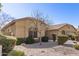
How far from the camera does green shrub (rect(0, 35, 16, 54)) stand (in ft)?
27.5

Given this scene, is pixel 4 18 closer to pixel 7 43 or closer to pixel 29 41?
pixel 7 43

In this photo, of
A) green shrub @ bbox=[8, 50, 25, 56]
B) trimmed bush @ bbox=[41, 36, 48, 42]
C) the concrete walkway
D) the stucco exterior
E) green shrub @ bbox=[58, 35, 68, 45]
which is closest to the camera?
green shrub @ bbox=[8, 50, 25, 56]

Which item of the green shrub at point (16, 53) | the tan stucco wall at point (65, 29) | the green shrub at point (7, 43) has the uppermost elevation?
the tan stucco wall at point (65, 29)

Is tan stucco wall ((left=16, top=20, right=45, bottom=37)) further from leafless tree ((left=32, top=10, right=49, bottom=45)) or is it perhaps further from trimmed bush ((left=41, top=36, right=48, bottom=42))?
trimmed bush ((left=41, top=36, right=48, bottom=42))

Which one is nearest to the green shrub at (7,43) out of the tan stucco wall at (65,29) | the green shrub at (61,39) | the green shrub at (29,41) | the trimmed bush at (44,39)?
the green shrub at (29,41)

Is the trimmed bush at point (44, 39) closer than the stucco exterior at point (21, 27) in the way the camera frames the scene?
No

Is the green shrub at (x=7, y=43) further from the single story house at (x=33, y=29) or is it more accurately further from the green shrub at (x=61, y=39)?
the green shrub at (x=61, y=39)

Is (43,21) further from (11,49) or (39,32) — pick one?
(11,49)

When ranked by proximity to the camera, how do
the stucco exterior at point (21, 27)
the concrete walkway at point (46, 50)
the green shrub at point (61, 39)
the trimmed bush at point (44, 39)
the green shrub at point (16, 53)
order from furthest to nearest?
the green shrub at point (61, 39) → the trimmed bush at point (44, 39) → the stucco exterior at point (21, 27) → the concrete walkway at point (46, 50) → the green shrub at point (16, 53)

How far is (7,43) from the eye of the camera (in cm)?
846

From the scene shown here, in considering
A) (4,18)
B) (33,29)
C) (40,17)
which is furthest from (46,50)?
(4,18)

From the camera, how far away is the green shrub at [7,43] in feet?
27.5

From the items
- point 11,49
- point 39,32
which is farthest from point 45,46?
point 11,49

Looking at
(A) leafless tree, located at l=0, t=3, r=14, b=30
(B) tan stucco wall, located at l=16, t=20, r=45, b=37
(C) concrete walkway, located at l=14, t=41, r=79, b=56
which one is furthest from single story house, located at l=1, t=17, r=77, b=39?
(C) concrete walkway, located at l=14, t=41, r=79, b=56
